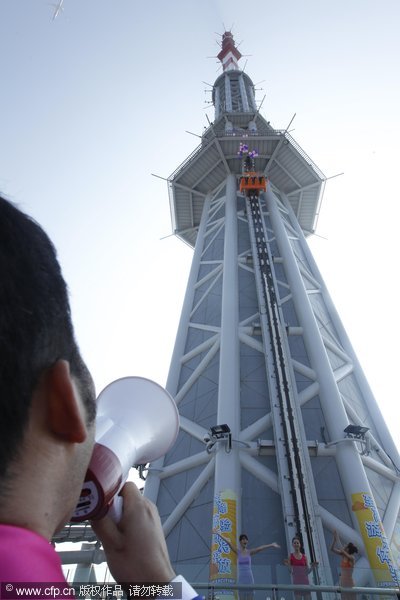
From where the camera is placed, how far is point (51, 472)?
0.97 m

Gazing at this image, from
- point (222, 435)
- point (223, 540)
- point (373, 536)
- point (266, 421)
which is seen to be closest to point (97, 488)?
point (223, 540)

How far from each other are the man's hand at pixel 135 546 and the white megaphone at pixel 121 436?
50 millimetres

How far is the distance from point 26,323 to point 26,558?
0.51m

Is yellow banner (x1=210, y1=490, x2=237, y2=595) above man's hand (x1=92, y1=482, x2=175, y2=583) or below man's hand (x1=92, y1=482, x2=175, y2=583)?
above

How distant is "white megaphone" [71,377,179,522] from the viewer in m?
1.33

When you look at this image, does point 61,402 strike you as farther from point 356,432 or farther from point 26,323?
point 356,432

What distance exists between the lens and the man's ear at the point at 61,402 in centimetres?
99

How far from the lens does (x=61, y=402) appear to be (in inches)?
39.1

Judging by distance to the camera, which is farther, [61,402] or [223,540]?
[223,540]

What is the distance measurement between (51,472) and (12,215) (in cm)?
72

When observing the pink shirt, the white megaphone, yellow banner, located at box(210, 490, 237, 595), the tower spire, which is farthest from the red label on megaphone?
the tower spire

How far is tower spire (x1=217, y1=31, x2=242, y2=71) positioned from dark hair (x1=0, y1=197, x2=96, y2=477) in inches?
1718

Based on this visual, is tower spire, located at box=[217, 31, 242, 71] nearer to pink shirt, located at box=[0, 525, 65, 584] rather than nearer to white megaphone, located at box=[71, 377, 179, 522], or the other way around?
white megaphone, located at box=[71, 377, 179, 522]

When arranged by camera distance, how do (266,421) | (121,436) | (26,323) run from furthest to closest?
(266,421) < (121,436) < (26,323)
